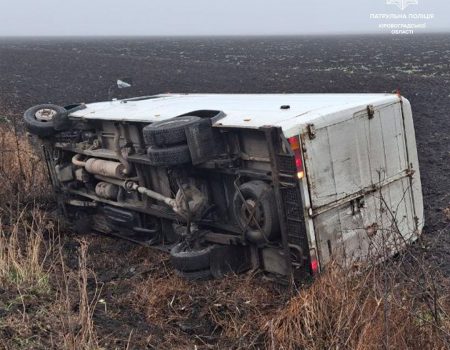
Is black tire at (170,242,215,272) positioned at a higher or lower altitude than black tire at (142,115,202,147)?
lower

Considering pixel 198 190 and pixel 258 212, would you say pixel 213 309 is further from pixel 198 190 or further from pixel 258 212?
pixel 198 190

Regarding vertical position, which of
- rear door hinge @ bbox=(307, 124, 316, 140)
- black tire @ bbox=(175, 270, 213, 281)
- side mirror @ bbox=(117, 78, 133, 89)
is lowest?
black tire @ bbox=(175, 270, 213, 281)

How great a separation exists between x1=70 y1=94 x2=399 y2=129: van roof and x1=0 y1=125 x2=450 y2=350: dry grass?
1.41 m

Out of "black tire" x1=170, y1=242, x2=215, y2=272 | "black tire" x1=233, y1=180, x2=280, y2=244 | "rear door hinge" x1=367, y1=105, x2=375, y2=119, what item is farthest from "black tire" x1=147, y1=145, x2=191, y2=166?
"rear door hinge" x1=367, y1=105, x2=375, y2=119

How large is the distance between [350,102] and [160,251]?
2733 millimetres

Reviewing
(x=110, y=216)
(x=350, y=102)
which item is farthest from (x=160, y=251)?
(x=350, y=102)

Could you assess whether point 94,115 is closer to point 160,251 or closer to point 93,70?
point 160,251

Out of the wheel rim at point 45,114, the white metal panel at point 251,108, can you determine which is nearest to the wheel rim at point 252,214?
the white metal panel at point 251,108

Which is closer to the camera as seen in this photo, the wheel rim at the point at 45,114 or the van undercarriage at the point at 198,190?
the van undercarriage at the point at 198,190

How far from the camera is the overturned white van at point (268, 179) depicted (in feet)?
15.2

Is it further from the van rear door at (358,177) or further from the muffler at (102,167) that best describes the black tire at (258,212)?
the muffler at (102,167)

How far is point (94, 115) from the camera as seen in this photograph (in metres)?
6.77

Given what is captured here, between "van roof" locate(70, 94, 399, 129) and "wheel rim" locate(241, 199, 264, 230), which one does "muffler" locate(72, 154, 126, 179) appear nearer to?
"van roof" locate(70, 94, 399, 129)

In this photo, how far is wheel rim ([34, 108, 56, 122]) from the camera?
7418 millimetres
